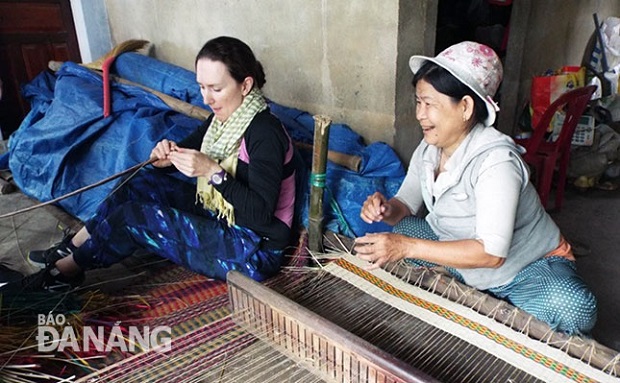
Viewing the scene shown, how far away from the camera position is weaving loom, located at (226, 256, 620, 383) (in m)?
1.30

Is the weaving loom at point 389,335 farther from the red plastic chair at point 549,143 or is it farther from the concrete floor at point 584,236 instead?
the red plastic chair at point 549,143

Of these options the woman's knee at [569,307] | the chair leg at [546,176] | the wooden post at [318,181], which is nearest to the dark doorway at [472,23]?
the chair leg at [546,176]

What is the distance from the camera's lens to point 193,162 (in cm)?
167

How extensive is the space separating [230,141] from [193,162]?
209 millimetres

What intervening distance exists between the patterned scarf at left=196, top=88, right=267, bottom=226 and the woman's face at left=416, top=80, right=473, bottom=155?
0.65m

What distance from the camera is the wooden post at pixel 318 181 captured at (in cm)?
183

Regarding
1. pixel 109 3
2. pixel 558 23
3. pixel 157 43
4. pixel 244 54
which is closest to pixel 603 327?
pixel 244 54

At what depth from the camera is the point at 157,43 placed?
13.0ft

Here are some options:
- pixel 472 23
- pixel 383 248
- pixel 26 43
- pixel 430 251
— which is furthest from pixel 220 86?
pixel 26 43

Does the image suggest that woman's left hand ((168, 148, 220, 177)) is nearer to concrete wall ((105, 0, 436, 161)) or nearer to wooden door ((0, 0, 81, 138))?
concrete wall ((105, 0, 436, 161))

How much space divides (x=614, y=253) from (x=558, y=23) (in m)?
2.45

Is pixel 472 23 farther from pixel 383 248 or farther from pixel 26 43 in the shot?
pixel 26 43

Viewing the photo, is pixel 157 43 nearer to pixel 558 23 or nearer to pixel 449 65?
pixel 449 65

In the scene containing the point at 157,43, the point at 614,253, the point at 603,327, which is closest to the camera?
the point at 603,327
